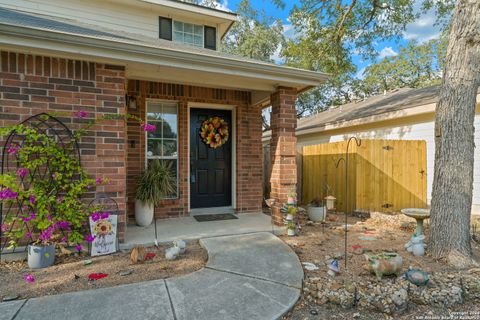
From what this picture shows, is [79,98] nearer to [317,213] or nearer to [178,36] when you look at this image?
[178,36]

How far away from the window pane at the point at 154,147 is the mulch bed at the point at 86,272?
2.08 metres

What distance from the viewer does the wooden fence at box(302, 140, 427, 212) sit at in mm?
5898

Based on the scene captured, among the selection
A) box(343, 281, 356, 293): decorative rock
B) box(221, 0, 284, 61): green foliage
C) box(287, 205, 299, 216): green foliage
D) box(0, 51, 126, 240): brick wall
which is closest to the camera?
box(343, 281, 356, 293): decorative rock

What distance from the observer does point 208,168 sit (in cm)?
548

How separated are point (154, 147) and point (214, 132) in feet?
3.85

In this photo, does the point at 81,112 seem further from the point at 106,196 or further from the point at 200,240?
the point at 200,240

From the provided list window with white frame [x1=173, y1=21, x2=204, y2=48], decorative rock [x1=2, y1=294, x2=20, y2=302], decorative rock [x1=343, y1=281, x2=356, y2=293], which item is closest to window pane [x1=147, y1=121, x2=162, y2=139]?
window with white frame [x1=173, y1=21, x2=204, y2=48]

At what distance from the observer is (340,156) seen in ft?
20.7

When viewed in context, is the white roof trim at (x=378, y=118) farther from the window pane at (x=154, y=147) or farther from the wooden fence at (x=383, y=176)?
the window pane at (x=154, y=147)

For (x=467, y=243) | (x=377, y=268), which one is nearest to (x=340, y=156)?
(x=467, y=243)

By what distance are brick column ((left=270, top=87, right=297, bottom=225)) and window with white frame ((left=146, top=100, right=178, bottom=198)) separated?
194 cm

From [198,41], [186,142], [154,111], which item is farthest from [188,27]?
[186,142]

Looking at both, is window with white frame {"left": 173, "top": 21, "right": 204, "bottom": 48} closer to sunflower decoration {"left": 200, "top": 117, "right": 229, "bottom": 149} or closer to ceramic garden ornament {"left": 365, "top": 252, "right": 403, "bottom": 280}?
sunflower decoration {"left": 200, "top": 117, "right": 229, "bottom": 149}

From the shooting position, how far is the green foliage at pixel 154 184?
444 centimetres
